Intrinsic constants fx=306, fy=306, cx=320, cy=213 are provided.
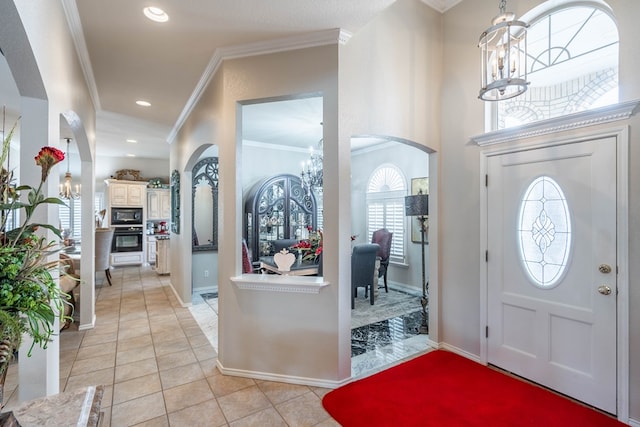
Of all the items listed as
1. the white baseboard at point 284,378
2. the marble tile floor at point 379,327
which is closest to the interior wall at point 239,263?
the white baseboard at point 284,378

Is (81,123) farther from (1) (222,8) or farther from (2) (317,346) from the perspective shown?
(2) (317,346)

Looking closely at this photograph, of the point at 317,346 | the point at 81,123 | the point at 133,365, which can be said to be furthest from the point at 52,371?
the point at 81,123

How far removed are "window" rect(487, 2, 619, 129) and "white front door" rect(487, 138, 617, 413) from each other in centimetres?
39

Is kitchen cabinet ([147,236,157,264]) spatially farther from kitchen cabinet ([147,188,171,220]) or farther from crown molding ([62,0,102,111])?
crown molding ([62,0,102,111])

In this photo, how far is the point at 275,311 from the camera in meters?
2.72

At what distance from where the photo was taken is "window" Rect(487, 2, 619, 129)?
2.38 m

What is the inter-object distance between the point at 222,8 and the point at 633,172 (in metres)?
3.18

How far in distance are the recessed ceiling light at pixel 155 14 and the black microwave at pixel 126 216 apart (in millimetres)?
6805

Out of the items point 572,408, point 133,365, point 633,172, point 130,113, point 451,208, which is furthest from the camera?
point 130,113

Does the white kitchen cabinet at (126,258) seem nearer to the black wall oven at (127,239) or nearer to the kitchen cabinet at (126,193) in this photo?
the black wall oven at (127,239)

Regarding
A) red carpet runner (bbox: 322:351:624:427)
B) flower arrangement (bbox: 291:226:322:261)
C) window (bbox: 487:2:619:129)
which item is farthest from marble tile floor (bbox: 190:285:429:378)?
window (bbox: 487:2:619:129)

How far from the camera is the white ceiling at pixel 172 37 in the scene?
225cm

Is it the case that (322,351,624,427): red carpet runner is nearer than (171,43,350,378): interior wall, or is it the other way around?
(322,351,624,427): red carpet runner

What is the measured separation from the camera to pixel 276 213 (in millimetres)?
6250
